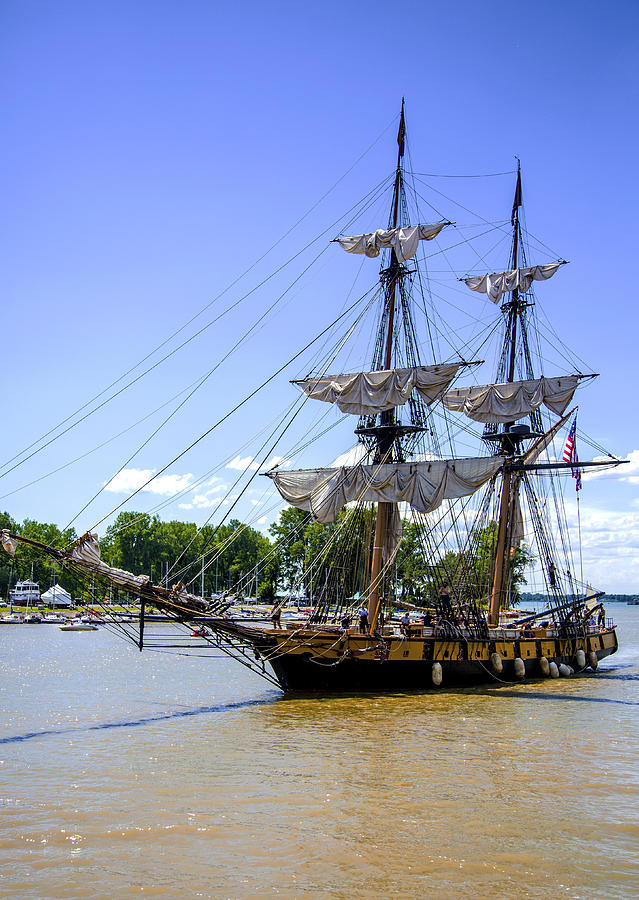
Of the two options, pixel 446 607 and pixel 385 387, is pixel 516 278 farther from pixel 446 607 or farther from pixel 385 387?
pixel 446 607

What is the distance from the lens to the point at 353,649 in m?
28.7

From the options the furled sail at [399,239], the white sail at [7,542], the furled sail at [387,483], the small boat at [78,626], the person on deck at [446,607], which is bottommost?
the small boat at [78,626]

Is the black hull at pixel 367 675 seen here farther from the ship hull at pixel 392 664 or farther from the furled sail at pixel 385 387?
the furled sail at pixel 385 387

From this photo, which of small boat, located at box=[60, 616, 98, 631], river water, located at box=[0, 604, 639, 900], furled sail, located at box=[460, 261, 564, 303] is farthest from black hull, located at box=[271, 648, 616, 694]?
small boat, located at box=[60, 616, 98, 631]

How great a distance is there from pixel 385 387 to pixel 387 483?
13.0ft

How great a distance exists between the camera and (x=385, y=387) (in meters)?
34.4

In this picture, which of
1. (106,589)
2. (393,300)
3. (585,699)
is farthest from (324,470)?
(585,699)

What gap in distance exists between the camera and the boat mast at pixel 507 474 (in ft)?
139

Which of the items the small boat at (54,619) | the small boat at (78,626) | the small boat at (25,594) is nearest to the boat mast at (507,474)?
the small boat at (78,626)

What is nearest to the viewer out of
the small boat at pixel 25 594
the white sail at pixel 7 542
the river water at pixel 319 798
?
the river water at pixel 319 798

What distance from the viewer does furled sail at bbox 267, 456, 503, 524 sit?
3472cm

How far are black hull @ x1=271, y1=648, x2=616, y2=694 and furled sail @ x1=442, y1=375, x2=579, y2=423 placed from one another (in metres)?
15.8

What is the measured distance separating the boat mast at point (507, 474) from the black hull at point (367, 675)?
9703 millimetres

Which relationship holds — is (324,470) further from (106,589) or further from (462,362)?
(106,589)
